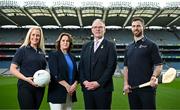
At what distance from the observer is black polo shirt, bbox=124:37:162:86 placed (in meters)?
5.69

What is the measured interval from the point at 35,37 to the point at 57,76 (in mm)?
769

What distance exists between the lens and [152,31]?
56.2 m

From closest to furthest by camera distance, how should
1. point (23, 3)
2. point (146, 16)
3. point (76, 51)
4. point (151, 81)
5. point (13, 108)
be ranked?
point (151, 81) → point (13, 108) → point (23, 3) → point (146, 16) → point (76, 51)

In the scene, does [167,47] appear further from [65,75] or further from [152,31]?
[65,75]

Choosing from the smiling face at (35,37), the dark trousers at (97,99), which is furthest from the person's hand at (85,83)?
the smiling face at (35,37)

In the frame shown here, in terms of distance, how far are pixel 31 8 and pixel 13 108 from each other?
29.5 metres

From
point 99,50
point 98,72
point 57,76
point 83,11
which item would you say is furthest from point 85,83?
point 83,11

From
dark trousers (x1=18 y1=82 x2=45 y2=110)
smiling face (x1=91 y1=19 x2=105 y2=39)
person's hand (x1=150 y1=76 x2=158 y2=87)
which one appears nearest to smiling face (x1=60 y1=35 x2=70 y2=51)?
smiling face (x1=91 y1=19 x2=105 y2=39)

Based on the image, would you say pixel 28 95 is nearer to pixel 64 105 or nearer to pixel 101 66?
pixel 64 105

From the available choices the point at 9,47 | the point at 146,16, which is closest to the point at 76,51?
the point at 9,47

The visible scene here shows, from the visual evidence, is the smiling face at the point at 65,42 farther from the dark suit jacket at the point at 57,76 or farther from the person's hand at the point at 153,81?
the person's hand at the point at 153,81

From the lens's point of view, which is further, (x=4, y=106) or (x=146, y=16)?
(x=146, y=16)

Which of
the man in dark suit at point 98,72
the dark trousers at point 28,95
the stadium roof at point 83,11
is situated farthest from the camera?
the stadium roof at point 83,11

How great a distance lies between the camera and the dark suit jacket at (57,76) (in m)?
5.64
